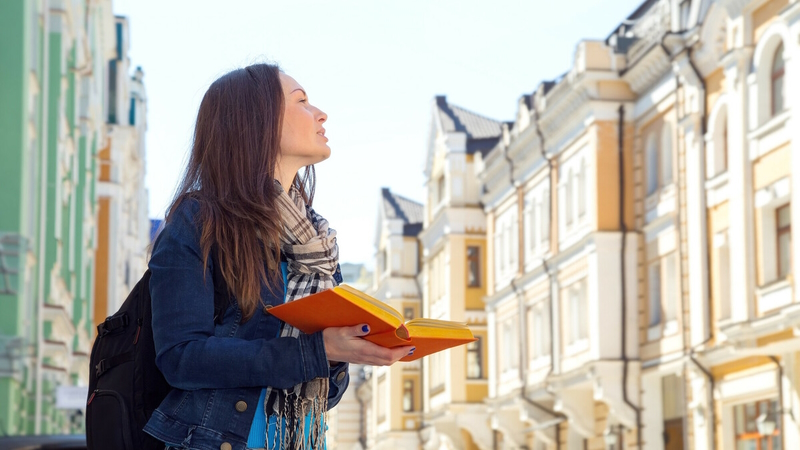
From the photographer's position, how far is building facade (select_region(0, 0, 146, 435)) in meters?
17.6

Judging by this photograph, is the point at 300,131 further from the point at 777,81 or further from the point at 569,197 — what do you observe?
the point at 569,197

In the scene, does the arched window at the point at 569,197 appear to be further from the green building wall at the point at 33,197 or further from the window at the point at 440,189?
the window at the point at 440,189

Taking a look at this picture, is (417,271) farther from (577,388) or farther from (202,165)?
(202,165)

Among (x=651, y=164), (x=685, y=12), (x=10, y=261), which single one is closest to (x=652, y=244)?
(x=651, y=164)

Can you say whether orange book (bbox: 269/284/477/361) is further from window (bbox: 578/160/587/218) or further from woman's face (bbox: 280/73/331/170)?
window (bbox: 578/160/587/218)

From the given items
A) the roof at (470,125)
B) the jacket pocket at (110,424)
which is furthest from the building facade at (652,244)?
the jacket pocket at (110,424)

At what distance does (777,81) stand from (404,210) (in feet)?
132

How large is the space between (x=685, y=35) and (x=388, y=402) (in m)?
31.8

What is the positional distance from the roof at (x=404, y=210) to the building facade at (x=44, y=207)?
2568 centimetres

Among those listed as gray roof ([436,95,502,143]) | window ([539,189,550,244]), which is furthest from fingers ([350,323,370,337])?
gray roof ([436,95,502,143])

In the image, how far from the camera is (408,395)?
5456cm

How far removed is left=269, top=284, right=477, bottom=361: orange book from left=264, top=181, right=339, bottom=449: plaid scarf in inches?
4.0

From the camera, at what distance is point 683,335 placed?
25203mm

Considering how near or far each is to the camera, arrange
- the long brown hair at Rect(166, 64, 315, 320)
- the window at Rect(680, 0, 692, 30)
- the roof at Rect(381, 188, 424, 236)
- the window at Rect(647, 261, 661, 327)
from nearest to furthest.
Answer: the long brown hair at Rect(166, 64, 315, 320)
the window at Rect(680, 0, 692, 30)
the window at Rect(647, 261, 661, 327)
the roof at Rect(381, 188, 424, 236)
